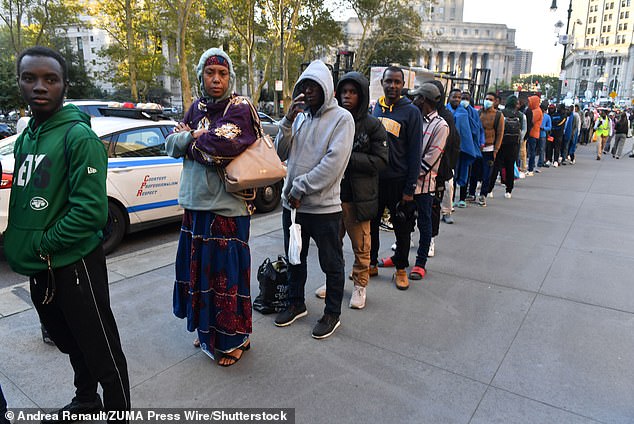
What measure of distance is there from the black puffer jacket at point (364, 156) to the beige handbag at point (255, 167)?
2.84 feet

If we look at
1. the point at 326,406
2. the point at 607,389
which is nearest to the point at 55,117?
the point at 326,406

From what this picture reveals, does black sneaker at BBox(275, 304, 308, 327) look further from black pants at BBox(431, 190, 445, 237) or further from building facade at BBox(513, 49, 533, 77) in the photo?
building facade at BBox(513, 49, 533, 77)

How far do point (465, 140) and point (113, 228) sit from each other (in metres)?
5.17

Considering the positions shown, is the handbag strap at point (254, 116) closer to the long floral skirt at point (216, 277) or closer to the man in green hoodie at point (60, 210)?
the long floral skirt at point (216, 277)

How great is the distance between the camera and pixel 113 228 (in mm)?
5500

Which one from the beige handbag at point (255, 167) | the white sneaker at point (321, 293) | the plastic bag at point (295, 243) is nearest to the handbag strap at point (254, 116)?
the beige handbag at point (255, 167)

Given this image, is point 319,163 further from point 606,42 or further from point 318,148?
point 606,42

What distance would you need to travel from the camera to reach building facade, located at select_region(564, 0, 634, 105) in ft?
356

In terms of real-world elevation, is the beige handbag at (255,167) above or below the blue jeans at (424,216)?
above

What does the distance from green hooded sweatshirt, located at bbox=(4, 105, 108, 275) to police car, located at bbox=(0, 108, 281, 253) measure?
3409 millimetres

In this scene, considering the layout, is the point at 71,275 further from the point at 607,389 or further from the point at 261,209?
the point at 261,209

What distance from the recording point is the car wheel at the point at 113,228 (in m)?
5.43

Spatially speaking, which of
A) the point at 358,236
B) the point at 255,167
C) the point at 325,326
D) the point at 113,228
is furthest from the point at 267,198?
the point at 255,167

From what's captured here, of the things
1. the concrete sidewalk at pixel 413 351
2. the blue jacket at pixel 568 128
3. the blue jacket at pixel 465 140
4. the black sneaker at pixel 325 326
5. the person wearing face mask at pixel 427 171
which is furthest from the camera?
the blue jacket at pixel 568 128
